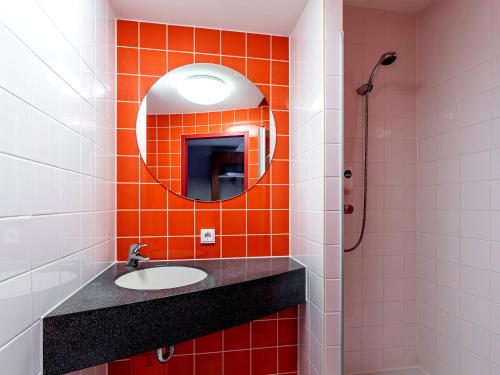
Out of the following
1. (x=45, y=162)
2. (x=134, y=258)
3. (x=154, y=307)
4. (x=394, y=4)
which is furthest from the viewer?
(x=394, y=4)

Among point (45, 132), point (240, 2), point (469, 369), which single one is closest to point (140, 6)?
point (240, 2)

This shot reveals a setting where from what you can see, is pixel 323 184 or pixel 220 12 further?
pixel 220 12

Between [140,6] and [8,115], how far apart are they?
114 cm

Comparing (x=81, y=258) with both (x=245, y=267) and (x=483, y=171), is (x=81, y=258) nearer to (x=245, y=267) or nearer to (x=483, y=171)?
(x=245, y=267)

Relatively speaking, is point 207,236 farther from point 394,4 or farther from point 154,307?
point 394,4

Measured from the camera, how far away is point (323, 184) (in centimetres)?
137

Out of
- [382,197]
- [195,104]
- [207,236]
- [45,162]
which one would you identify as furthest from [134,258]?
[382,197]

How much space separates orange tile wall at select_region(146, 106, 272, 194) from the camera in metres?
1.73

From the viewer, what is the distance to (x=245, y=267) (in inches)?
61.2

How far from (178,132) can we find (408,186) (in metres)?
1.50

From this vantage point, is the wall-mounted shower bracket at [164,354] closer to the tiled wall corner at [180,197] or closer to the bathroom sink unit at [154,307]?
the bathroom sink unit at [154,307]

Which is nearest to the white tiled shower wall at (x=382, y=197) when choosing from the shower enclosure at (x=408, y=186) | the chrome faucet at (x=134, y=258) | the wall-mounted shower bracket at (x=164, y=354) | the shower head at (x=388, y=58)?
the shower enclosure at (x=408, y=186)

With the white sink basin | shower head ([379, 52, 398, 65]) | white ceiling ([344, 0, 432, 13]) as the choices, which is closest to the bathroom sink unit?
the white sink basin

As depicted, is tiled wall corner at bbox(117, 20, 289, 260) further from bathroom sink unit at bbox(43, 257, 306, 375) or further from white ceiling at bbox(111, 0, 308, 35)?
bathroom sink unit at bbox(43, 257, 306, 375)
